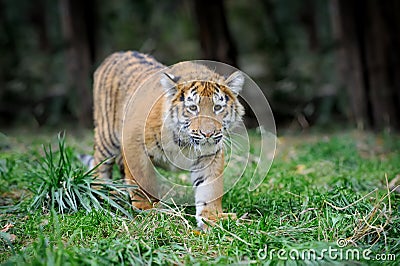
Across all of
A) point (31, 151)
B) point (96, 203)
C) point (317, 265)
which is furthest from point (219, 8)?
point (317, 265)

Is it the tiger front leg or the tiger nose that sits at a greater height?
the tiger nose

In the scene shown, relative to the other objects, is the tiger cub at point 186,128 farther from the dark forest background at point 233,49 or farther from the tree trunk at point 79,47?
the tree trunk at point 79,47

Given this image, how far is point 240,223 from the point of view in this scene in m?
3.85

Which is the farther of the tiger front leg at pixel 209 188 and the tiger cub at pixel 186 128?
the tiger front leg at pixel 209 188

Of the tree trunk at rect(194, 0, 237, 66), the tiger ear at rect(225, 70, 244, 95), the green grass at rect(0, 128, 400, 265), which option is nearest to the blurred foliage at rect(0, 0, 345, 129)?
the tree trunk at rect(194, 0, 237, 66)

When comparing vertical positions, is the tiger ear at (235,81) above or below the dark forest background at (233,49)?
below

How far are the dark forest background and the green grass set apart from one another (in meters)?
5.02

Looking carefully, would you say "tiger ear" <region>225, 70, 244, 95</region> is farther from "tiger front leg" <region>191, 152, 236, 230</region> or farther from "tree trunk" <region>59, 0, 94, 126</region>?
"tree trunk" <region>59, 0, 94, 126</region>

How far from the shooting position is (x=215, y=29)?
10648 millimetres

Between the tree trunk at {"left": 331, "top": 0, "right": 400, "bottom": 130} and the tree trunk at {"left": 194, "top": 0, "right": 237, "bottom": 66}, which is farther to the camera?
the tree trunk at {"left": 194, "top": 0, "right": 237, "bottom": 66}

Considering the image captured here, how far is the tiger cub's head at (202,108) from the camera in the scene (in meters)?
4.08

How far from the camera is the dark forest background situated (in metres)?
9.69

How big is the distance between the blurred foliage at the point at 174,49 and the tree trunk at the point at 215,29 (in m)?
1.05

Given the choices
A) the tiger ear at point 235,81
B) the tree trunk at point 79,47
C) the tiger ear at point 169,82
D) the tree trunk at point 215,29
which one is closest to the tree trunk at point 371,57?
the tree trunk at point 215,29
